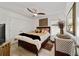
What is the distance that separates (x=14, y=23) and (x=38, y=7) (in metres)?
0.53

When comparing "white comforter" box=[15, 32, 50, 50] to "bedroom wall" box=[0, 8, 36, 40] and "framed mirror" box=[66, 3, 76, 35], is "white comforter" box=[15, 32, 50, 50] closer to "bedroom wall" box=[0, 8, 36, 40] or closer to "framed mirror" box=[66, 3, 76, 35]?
"bedroom wall" box=[0, 8, 36, 40]

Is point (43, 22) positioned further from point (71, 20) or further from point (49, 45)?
point (71, 20)

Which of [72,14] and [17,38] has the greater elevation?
[72,14]

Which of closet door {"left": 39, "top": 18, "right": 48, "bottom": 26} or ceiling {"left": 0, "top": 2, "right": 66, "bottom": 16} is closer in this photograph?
ceiling {"left": 0, "top": 2, "right": 66, "bottom": 16}

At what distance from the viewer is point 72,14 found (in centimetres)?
176

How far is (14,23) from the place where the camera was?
5.49ft

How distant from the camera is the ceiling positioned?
63.0 inches

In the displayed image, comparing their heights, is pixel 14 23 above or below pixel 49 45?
above

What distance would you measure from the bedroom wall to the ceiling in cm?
8

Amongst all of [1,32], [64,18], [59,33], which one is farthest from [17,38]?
[64,18]

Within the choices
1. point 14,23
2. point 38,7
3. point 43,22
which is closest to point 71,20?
point 43,22

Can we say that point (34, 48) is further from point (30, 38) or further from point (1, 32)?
point (1, 32)

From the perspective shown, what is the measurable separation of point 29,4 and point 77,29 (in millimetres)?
935

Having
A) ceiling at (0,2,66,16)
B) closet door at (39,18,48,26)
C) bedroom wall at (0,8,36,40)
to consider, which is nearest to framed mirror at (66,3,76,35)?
ceiling at (0,2,66,16)
